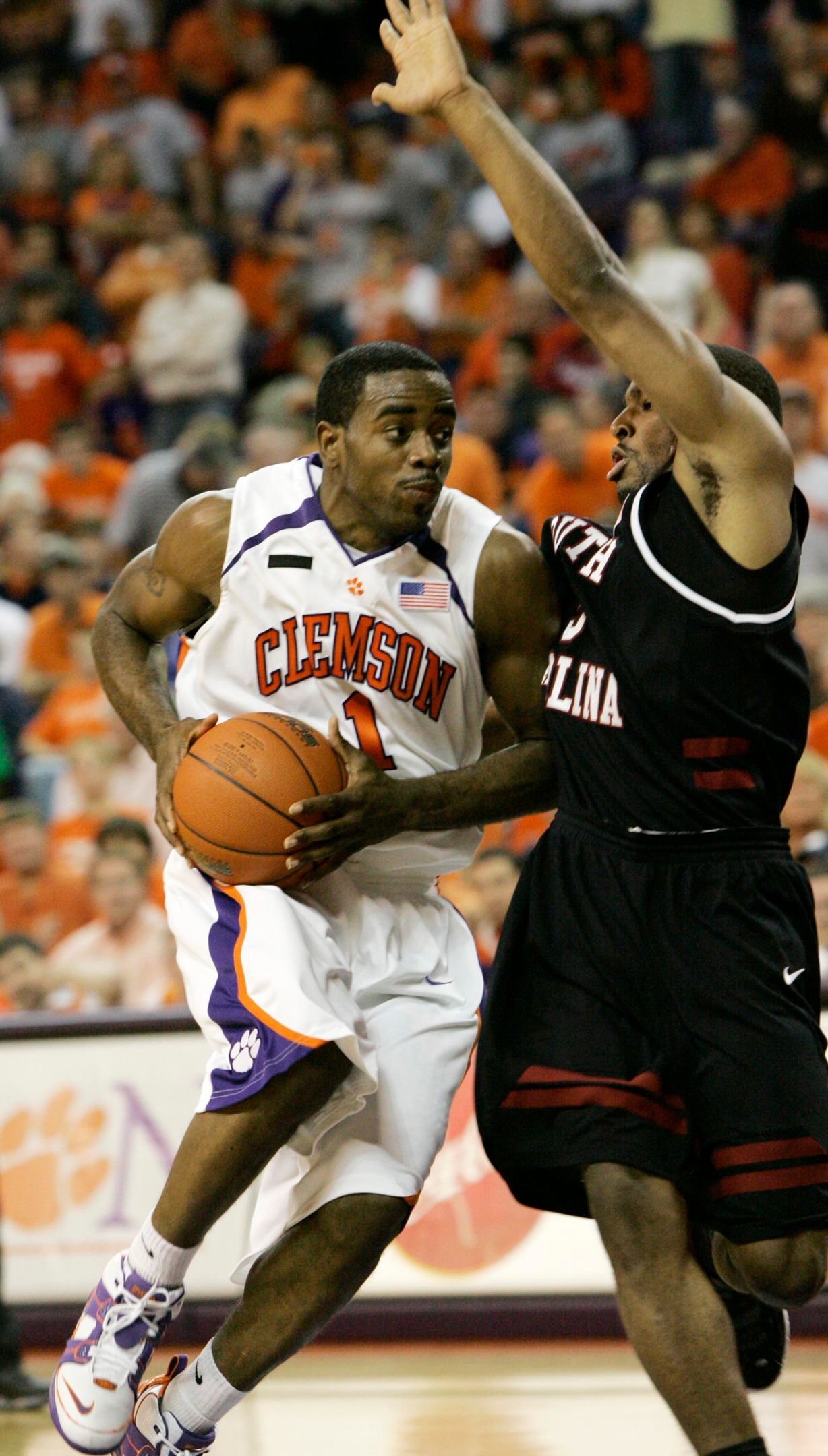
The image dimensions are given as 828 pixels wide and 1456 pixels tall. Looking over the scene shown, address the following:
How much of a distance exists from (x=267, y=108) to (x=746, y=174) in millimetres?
3767

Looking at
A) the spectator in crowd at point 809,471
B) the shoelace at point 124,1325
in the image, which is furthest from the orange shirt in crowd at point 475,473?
the shoelace at point 124,1325

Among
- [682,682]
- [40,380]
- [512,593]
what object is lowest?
[682,682]

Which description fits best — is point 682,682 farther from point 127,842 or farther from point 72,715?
point 72,715

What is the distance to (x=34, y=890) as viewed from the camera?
7824mm

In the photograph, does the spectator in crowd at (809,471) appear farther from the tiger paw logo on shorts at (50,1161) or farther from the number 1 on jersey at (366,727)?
the number 1 on jersey at (366,727)

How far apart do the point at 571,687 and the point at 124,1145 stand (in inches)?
132

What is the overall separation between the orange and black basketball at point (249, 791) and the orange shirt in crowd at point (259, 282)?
8.74 m

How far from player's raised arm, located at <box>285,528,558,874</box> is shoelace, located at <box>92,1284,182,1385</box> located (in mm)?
893

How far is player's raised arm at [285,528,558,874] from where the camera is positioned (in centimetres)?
364

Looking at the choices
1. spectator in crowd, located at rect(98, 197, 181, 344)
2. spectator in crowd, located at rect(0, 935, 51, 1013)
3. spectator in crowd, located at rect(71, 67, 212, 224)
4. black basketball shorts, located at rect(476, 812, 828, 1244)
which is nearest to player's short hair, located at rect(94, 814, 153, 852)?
spectator in crowd, located at rect(0, 935, 51, 1013)

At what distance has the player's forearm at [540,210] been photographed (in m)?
3.09

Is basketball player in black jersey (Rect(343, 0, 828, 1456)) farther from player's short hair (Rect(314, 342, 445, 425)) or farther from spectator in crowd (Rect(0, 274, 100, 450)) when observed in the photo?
spectator in crowd (Rect(0, 274, 100, 450))

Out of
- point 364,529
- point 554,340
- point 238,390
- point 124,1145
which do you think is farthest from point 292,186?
point 364,529

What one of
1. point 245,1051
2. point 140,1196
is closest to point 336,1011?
point 245,1051
